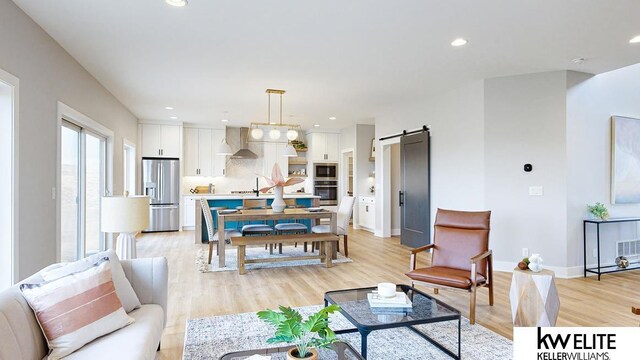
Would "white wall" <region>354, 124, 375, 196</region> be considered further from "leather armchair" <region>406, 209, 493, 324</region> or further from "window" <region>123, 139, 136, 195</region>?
"window" <region>123, 139, 136, 195</region>

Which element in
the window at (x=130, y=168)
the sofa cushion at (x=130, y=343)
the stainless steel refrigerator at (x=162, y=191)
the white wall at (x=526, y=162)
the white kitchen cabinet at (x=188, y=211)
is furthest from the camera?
the white kitchen cabinet at (x=188, y=211)

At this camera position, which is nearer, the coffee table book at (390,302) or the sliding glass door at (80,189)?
the coffee table book at (390,302)

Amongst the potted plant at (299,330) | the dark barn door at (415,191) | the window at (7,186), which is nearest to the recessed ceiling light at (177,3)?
the window at (7,186)

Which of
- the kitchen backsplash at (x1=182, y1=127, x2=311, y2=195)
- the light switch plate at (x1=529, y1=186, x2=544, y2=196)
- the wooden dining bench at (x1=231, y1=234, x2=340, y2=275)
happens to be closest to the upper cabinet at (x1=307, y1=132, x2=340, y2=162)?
the kitchen backsplash at (x1=182, y1=127, x2=311, y2=195)

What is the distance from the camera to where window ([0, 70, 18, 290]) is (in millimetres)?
2773

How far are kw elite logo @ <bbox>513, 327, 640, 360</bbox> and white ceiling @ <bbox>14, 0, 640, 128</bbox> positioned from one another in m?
2.45

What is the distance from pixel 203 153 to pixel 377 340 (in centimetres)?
764

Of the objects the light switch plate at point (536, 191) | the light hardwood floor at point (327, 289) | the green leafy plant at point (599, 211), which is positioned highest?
the light switch plate at point (536, 191)

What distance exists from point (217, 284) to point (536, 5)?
13.8 feet

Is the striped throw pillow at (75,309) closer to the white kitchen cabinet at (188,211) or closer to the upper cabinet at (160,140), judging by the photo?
the white kitchen cabinet at (188,211)

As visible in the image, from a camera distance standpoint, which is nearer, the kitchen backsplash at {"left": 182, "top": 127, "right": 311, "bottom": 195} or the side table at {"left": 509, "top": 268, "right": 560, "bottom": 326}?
the side table at {"left": 509, "top": 268, "right": 560, "bottom": 326}

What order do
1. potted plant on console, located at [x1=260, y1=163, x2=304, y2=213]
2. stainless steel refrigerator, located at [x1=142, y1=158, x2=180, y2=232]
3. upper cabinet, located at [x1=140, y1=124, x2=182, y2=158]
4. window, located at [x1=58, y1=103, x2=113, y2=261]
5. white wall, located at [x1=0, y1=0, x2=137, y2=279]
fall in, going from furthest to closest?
upper cabinet, located at [x1=140, y1=124, x2=182, y2=158] < stainless steel refrigerator, located at [x1=142, y1=158, x2=180, y2=232] < potted plant on console, located at [x1=260, y1=163, x2=304, y2=213] < window, located at [x1=58, y1=103, x2=113, y2=261] < white wall, located at [x1=0, y1=0, x2=137, y2=279]

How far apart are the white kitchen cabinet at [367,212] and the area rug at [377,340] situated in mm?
5077

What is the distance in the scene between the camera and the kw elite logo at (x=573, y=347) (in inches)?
80.6
